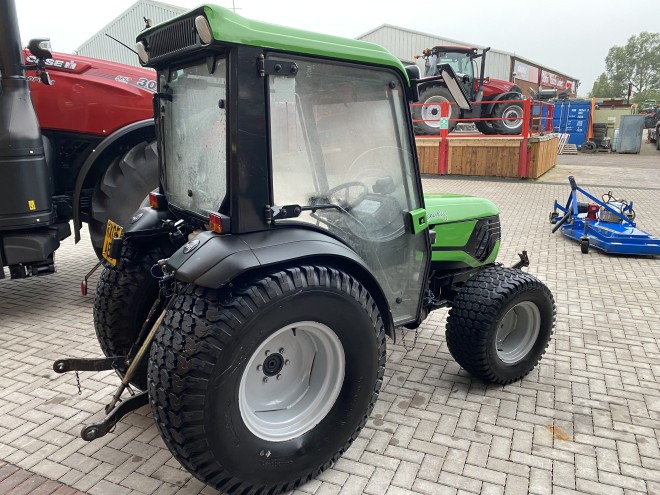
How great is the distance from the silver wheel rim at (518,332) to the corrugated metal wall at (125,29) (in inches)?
987

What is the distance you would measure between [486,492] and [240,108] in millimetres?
1979

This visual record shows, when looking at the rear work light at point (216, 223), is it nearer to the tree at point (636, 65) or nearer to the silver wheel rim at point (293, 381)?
the silver wheel rim at point (293, 381)

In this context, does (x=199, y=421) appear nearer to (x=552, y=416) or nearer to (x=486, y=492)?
(x=486, y=492)

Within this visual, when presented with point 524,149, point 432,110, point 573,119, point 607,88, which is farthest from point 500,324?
point 607,88

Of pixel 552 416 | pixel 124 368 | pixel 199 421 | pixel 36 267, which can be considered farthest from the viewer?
pixel 36 267

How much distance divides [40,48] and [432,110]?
12.5 meters

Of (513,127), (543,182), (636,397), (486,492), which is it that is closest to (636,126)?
(513,127)

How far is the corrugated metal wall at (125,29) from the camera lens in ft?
80.6

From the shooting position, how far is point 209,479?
1.98 m

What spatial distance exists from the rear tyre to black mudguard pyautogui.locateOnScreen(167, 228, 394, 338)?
13.8m

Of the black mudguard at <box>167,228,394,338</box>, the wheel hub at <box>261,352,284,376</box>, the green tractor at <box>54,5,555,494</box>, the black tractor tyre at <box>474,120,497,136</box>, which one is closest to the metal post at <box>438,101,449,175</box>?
the black tractor tyre at <box>474,120,497,136</box>

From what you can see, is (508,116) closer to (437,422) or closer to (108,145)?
(108,145)

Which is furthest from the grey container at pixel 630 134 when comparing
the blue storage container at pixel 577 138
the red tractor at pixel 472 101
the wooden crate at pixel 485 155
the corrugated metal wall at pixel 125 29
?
the corrugated metal wall at pixel 125 29

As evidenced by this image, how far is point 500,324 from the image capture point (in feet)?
10.0
